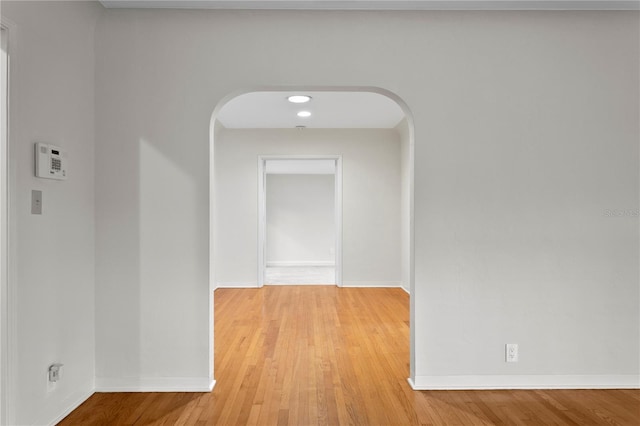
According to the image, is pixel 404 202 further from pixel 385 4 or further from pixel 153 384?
pixel 153 384

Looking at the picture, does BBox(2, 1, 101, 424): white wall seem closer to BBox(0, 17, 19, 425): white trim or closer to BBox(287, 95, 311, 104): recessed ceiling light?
BBox(0, 17, 19, 425): white trim

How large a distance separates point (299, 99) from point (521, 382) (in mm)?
3614

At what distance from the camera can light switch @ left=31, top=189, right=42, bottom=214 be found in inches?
87.6

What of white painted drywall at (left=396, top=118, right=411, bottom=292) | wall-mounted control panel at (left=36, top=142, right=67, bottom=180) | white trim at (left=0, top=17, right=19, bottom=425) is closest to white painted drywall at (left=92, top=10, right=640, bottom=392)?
wall-mounted control panel at (left=36, top=142, right=67, bottom=180)

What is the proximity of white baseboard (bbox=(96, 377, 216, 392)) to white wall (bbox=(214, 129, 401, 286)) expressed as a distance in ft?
13.2

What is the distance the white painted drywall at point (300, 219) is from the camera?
36.2ft

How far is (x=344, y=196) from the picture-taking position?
6.95 m

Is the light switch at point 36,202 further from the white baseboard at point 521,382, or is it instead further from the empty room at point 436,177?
the white baseboard at point 521,382

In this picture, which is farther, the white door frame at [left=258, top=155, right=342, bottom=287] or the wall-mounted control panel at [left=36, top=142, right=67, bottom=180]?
the white door frame at [left=258, top=155, right=342, bottom=287]

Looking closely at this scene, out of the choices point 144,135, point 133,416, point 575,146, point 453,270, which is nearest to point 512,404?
point 453,270

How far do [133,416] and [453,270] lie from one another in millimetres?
2147

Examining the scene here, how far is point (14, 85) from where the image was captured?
209cm

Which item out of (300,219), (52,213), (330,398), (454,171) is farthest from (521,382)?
(300,219)

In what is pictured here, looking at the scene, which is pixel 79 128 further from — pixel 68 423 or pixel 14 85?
pixel 68 423
